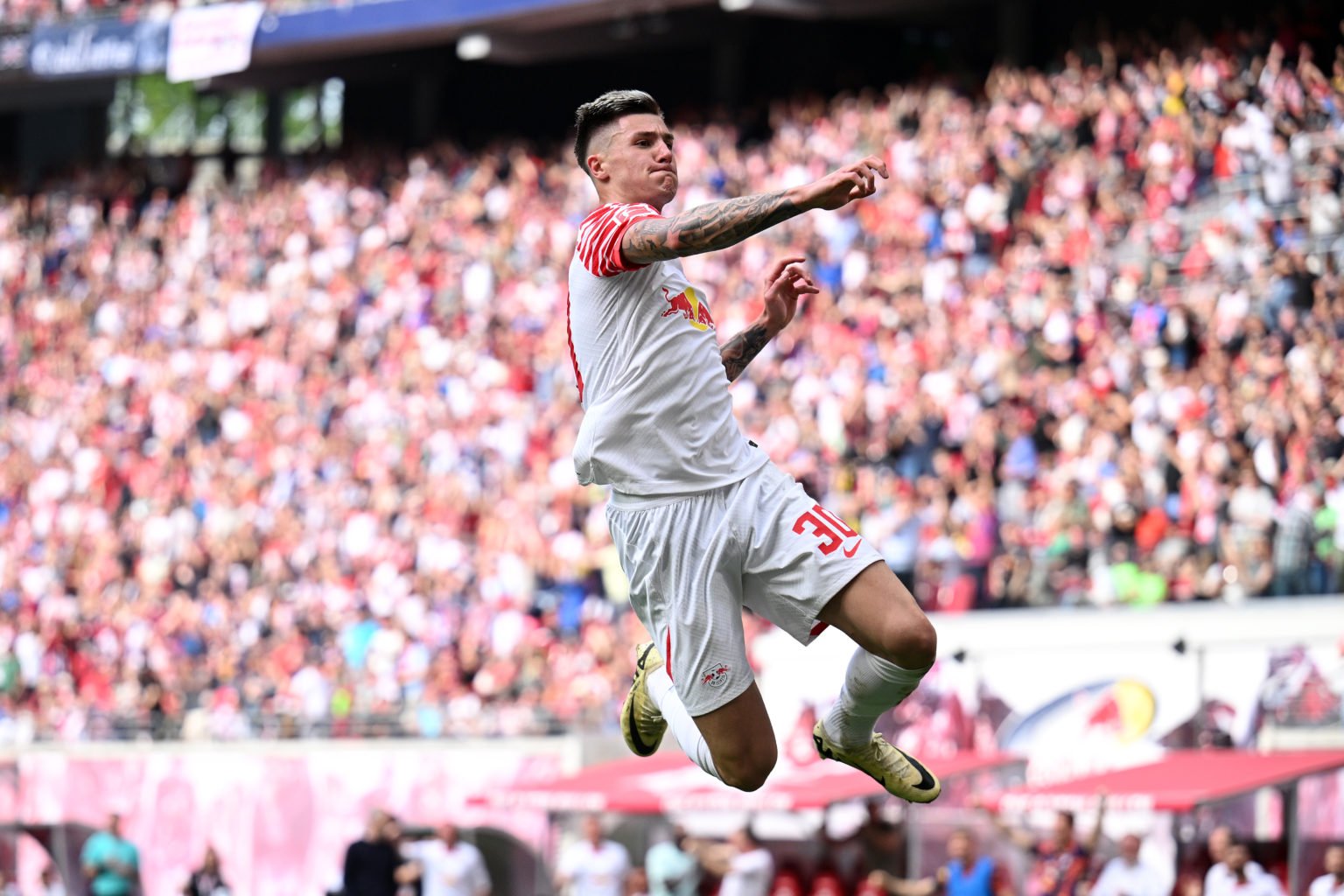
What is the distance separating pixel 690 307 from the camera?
6875 mm

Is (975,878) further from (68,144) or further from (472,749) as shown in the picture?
(68,144)

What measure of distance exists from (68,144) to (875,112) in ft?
51.1

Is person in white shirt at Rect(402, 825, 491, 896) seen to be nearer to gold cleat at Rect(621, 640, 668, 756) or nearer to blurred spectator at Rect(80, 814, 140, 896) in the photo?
blurred spectator at Rect(80, 814, 140, 896)

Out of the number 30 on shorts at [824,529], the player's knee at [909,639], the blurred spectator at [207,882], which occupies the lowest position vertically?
the blurred spectator at [207,882]

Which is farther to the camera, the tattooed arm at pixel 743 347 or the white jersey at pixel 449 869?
the white jersey at pixel 449 869

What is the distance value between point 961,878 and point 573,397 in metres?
9.35

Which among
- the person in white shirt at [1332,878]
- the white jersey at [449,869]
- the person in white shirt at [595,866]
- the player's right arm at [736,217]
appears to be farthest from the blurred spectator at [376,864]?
the player's right arm at [736,217]

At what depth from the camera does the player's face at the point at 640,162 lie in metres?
6.77

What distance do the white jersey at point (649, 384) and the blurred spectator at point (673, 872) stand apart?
355 inches

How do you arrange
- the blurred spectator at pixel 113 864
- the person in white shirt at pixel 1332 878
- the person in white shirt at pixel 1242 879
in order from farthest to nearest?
the blurred spectator at pixel 113 864, the person in white shirt at pixel 1242 879, the person in white shirt at pixel 1332 878

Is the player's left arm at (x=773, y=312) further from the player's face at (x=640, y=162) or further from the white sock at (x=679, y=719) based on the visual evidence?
the white sock at (x=679, y=719)

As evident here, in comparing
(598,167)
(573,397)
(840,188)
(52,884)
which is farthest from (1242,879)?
(52,884)

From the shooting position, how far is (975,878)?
45.2ft

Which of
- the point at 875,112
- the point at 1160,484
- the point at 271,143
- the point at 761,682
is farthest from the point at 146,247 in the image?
the point at 1160,484
